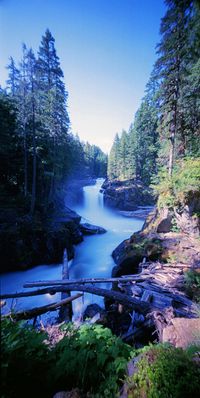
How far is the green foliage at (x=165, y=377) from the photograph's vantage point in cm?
178

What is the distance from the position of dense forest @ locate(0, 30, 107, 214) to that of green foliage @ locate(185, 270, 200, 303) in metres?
12.5

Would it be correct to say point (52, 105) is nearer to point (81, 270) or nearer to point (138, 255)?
point (81, 270)

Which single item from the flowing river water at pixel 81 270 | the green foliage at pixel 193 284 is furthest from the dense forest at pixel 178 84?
the flowing river water at pixel 81 270

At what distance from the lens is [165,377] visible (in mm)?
1913

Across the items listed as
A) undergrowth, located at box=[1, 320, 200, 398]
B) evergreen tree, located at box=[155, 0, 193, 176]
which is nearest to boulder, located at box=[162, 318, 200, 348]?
undergrowth, located at box=[1, 320, 200, 398]

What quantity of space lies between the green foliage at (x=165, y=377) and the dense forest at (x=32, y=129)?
14243 mm

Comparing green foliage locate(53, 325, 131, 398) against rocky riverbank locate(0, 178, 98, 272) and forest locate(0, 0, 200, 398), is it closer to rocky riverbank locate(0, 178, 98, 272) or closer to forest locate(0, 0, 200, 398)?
forest locate(0, 0, 200, 398)

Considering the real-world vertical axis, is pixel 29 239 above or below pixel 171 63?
below

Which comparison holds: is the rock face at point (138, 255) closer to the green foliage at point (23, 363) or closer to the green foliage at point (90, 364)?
the green foliage at point (90, 364)

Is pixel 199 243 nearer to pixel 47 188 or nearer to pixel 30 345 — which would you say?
pixel 30 345

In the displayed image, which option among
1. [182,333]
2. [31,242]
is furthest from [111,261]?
[182,333]

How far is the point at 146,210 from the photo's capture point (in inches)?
1132

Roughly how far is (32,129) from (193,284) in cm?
1646

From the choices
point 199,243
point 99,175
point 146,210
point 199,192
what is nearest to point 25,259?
point 199,243
